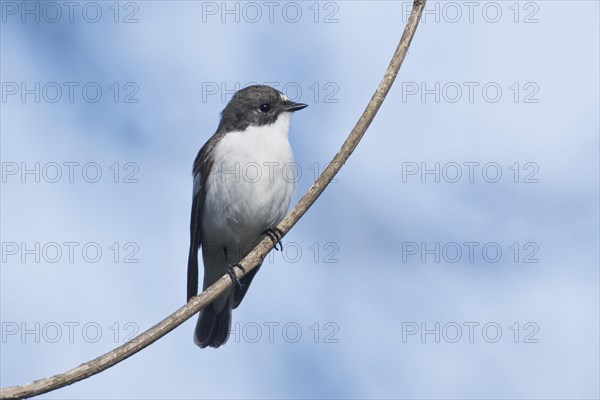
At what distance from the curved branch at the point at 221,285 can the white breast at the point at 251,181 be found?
196cm

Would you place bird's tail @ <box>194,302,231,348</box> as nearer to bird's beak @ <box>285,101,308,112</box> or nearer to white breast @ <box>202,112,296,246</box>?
white breast @ <box>202,112,296,246</box>

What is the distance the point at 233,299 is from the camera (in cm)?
891

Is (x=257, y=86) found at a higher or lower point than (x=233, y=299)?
higher

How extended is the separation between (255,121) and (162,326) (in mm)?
3792

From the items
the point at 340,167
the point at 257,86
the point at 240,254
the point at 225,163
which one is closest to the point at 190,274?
the point at 240,254

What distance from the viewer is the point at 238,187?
805 cm

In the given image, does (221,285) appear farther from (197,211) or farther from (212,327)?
(212,327)

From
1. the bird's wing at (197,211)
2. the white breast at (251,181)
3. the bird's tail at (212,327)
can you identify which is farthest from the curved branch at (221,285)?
the bird's tail at (212,327)

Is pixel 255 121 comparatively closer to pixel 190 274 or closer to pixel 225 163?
pixel 225 163

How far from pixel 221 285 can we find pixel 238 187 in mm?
2796

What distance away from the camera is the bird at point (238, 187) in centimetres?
800

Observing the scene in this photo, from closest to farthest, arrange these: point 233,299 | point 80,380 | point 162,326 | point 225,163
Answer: point 80,380 < point 162,326 < point 225,163 < point 233,299

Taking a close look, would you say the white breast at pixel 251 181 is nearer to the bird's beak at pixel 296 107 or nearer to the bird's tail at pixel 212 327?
the bird's beak at pixel 296 107

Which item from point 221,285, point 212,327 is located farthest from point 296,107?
point 221,285
